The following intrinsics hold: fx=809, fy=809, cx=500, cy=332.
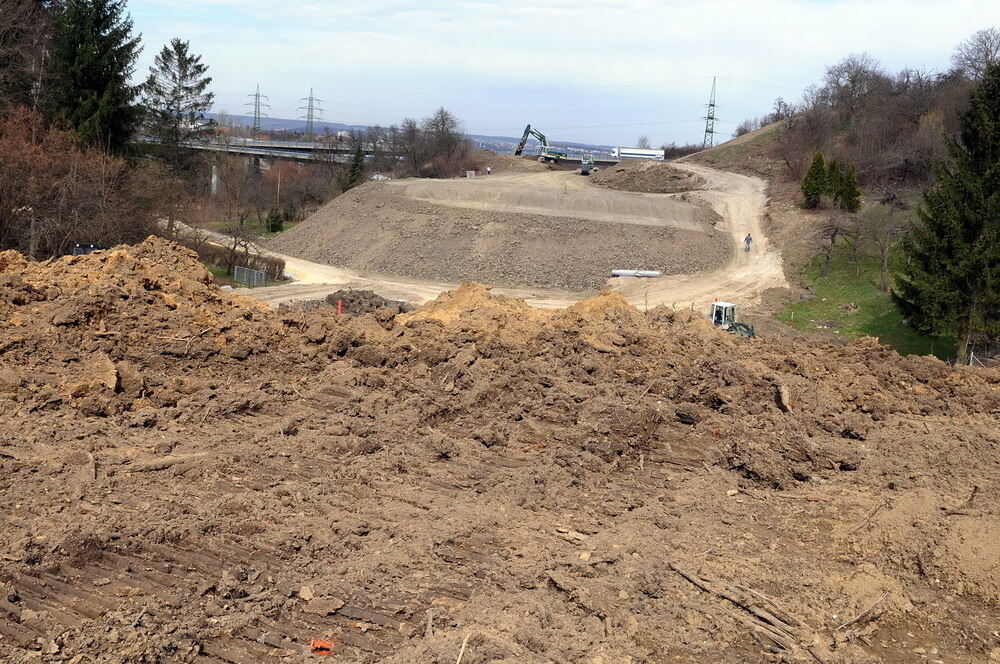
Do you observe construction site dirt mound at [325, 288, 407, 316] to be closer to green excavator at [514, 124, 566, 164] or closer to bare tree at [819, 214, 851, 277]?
bare tree at [819, 214, 851, 277]

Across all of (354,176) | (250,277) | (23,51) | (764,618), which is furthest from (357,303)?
(354,176)

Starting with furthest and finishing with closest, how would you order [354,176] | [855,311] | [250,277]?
[354,176] → [250,277] → [855,311]

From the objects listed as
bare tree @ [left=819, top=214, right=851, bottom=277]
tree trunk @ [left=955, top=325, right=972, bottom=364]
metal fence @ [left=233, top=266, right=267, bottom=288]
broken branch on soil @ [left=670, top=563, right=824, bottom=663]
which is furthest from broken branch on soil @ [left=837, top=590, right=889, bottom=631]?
bare tree @ [left=819, top=214, right=851, bottom=277]

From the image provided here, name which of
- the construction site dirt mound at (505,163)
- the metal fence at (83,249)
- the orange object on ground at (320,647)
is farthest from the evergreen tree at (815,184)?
the orange object on ground at (320,647)

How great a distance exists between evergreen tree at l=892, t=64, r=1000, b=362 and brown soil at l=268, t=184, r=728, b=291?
448 inches

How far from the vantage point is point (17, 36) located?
2970 cm

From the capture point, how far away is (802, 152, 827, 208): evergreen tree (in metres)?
37.5

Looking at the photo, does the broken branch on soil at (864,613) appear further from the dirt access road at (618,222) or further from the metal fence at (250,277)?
the metal fence at (250,277)

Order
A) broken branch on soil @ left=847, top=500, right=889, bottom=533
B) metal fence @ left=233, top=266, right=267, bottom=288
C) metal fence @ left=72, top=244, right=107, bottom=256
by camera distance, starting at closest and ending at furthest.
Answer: broken branch on soil @ left=847, top=500, right=889, bottom=533, metal fence @ left=72, top=244, right=107, bottom=256, metal fence @ left=233, top=266, right=267, bottom=288

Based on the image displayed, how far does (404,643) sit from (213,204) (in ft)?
166

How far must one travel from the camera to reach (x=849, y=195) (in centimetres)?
3525

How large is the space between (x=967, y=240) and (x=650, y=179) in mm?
25098

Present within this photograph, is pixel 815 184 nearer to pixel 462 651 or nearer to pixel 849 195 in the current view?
pixel 849 195

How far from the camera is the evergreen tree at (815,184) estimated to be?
3747 cm
